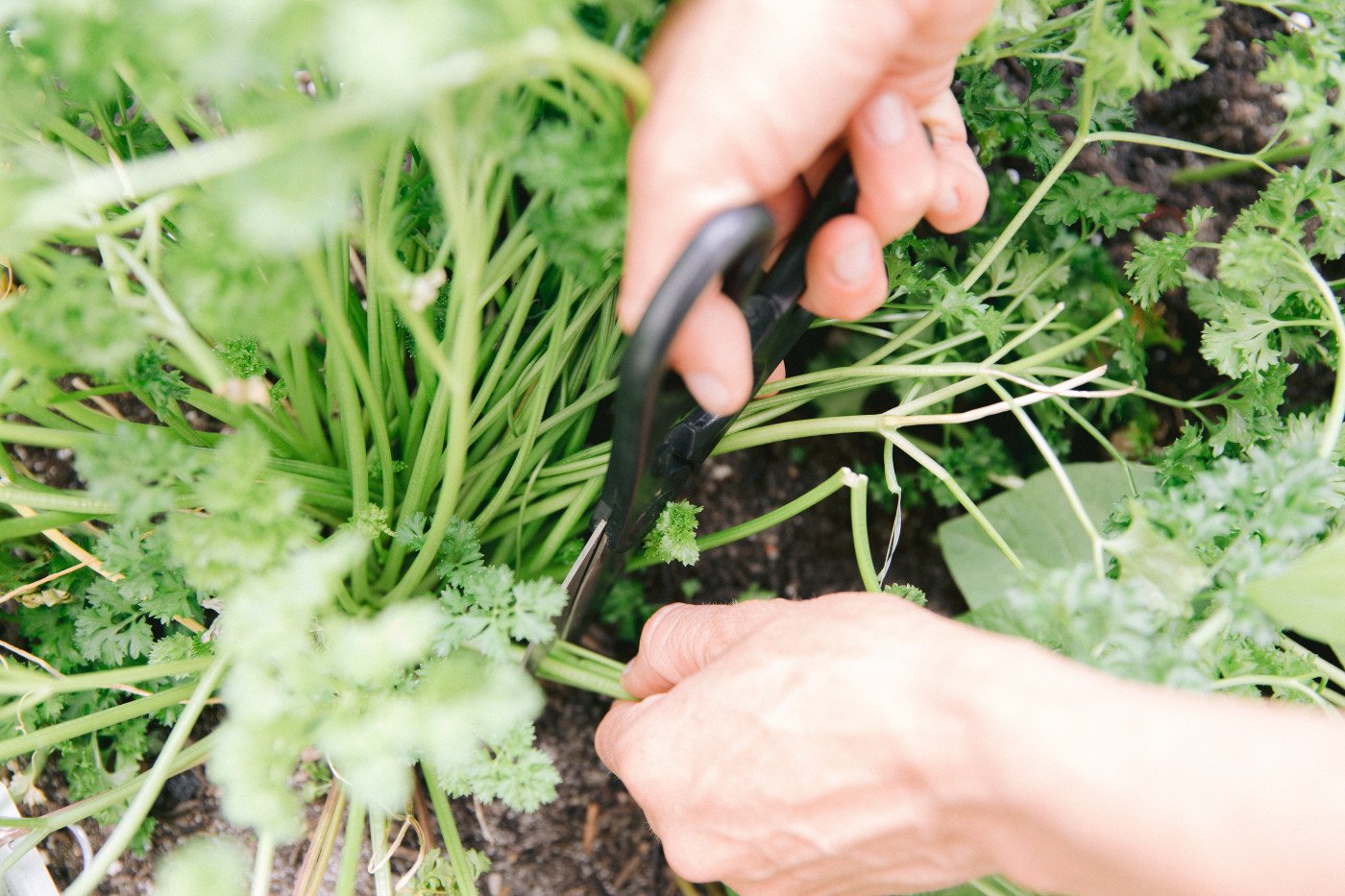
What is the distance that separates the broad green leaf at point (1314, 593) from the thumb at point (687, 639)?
0.38 metres

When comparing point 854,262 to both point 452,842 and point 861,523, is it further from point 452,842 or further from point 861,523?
point 452,842

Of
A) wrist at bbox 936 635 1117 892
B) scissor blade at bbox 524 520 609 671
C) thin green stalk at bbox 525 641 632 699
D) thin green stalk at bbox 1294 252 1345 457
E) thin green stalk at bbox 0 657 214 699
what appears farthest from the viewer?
thin green stalk at bbox 525 641 632 699

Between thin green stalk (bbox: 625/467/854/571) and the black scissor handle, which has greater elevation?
the black scissor handle

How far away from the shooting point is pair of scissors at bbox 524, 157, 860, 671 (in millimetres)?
585

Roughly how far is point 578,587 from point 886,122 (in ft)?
1.87

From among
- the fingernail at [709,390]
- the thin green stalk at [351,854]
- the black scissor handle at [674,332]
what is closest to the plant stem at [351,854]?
the thin green stalk at [351,854]

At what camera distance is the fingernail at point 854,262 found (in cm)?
73

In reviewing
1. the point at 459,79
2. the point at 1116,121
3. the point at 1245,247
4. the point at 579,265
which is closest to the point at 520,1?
the point at 459,79

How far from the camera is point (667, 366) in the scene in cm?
65

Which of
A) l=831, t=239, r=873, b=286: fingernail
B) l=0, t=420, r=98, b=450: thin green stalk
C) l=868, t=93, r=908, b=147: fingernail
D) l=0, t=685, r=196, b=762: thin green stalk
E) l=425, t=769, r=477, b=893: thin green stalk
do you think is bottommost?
l=425, t=769, r=477, b=893: thin green stalk

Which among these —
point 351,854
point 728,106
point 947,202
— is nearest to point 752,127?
point 728,106

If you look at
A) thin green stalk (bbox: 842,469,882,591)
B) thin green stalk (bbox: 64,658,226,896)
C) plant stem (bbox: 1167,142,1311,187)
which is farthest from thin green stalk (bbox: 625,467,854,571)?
plant stem (bbox: 1167,142,1311,187)

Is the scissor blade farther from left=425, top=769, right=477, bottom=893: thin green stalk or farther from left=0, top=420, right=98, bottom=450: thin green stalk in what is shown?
left=0, top=420, right=98, bottom=450: thin green stalk

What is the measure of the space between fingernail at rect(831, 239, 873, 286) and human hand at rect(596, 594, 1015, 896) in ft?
0.91
